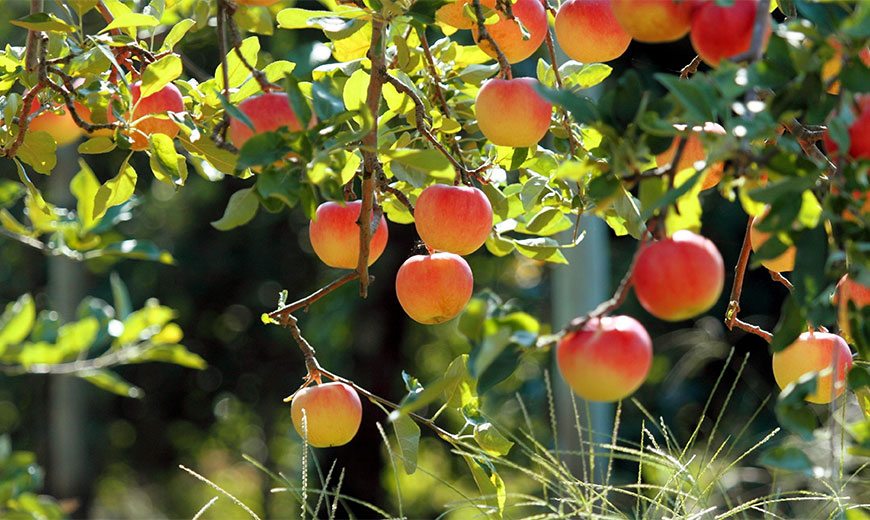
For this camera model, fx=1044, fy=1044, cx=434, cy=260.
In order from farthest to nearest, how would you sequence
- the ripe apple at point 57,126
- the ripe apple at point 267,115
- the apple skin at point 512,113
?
the ripe apple at point 57,126 → the apple skin at point 512,113 → the ripe apple at point 267,115

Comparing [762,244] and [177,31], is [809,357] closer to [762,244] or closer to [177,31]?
[762,244]

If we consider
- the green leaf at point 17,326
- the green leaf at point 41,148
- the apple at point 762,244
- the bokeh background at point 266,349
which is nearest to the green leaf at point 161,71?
the green leaf at point 41,148

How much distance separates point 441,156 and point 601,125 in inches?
4.6

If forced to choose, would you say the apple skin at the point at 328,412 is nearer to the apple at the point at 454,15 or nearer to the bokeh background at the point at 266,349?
the apple at the point at 454,15

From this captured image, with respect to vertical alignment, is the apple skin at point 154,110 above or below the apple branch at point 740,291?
above

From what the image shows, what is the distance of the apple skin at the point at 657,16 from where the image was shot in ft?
1.79

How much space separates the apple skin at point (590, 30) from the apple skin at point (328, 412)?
1.01 ft

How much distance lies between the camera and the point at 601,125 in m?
0.53

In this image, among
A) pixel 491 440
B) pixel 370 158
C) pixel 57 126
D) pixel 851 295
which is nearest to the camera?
pixel 851 295

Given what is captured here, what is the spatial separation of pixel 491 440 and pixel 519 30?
0.31 m

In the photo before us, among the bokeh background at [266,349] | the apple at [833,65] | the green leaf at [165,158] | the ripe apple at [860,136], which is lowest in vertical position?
the bokeh background at [266,349]

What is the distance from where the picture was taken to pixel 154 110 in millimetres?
781

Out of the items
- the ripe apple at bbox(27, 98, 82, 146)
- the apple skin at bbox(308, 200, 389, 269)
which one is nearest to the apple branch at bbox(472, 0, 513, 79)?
the apple skin at bbox(308, 200, 389, 269)

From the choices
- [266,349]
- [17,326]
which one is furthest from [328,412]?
[266,349]
